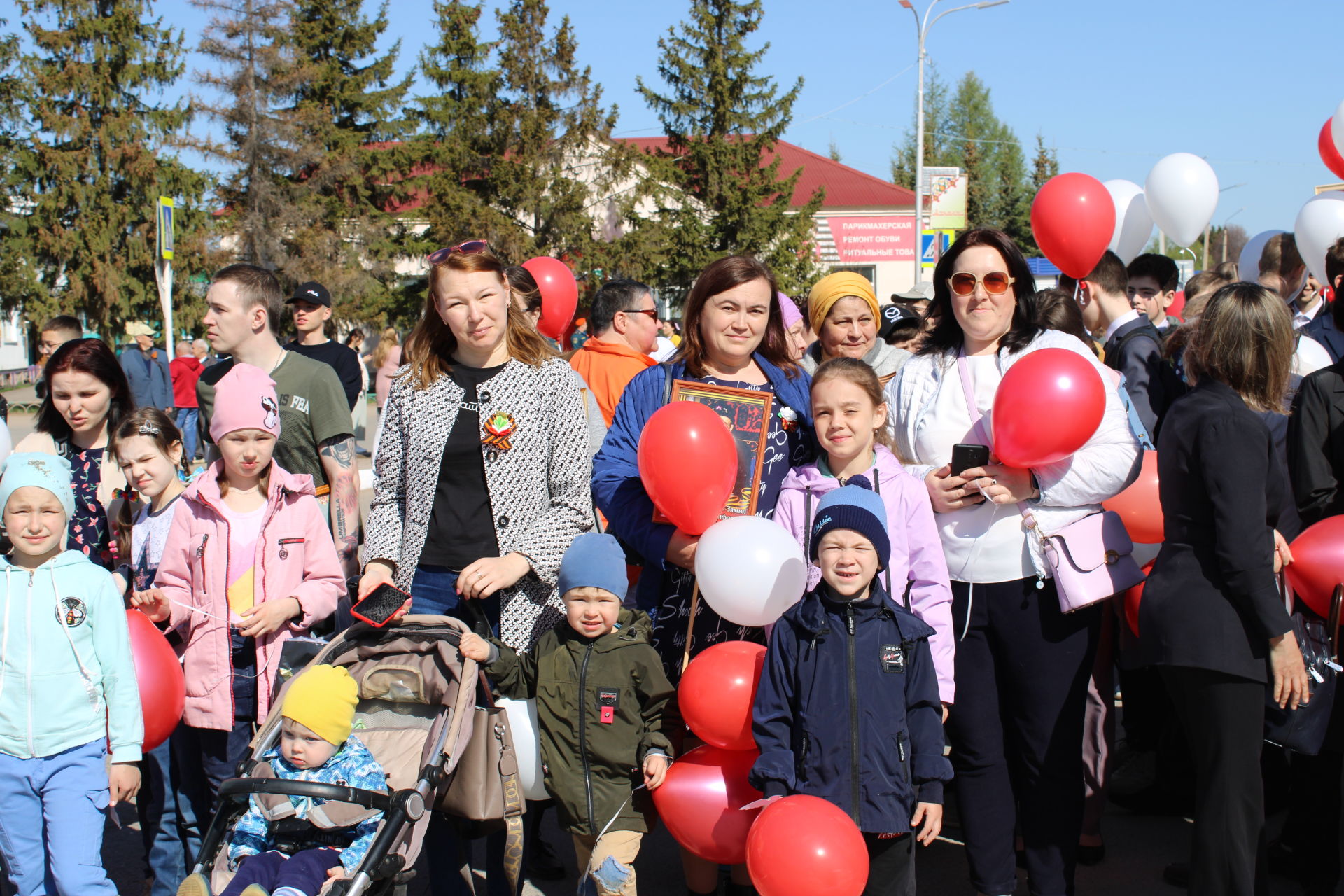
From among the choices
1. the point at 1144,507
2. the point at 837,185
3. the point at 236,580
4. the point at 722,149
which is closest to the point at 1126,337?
the point at 1144,507

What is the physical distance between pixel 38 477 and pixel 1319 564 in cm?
426

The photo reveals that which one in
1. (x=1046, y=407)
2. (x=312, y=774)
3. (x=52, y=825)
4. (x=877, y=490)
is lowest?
(x=52, y=825)

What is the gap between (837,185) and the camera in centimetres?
4375

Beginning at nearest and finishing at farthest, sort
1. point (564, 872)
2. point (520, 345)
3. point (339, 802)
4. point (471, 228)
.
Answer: point (339, 802), point (520, 345), point (564, 872), point (471, 228)

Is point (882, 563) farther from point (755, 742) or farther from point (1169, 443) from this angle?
point (1169, 443)

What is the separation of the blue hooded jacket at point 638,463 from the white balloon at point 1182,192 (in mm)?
4072

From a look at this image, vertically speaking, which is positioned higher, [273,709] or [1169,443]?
[1169,443]

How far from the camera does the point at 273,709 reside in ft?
10.3

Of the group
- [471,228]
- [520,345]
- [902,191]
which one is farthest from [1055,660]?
[902,191]

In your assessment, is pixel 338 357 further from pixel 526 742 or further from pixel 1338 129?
pixel 1338 129

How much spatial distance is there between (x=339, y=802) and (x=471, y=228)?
92.4 ft

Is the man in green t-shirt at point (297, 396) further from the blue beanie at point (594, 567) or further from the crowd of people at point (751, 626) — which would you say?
the blue beanie at point (594, 567)

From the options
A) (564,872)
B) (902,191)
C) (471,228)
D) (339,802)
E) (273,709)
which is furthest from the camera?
(902,191)

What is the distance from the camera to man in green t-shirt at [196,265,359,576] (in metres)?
4.31
